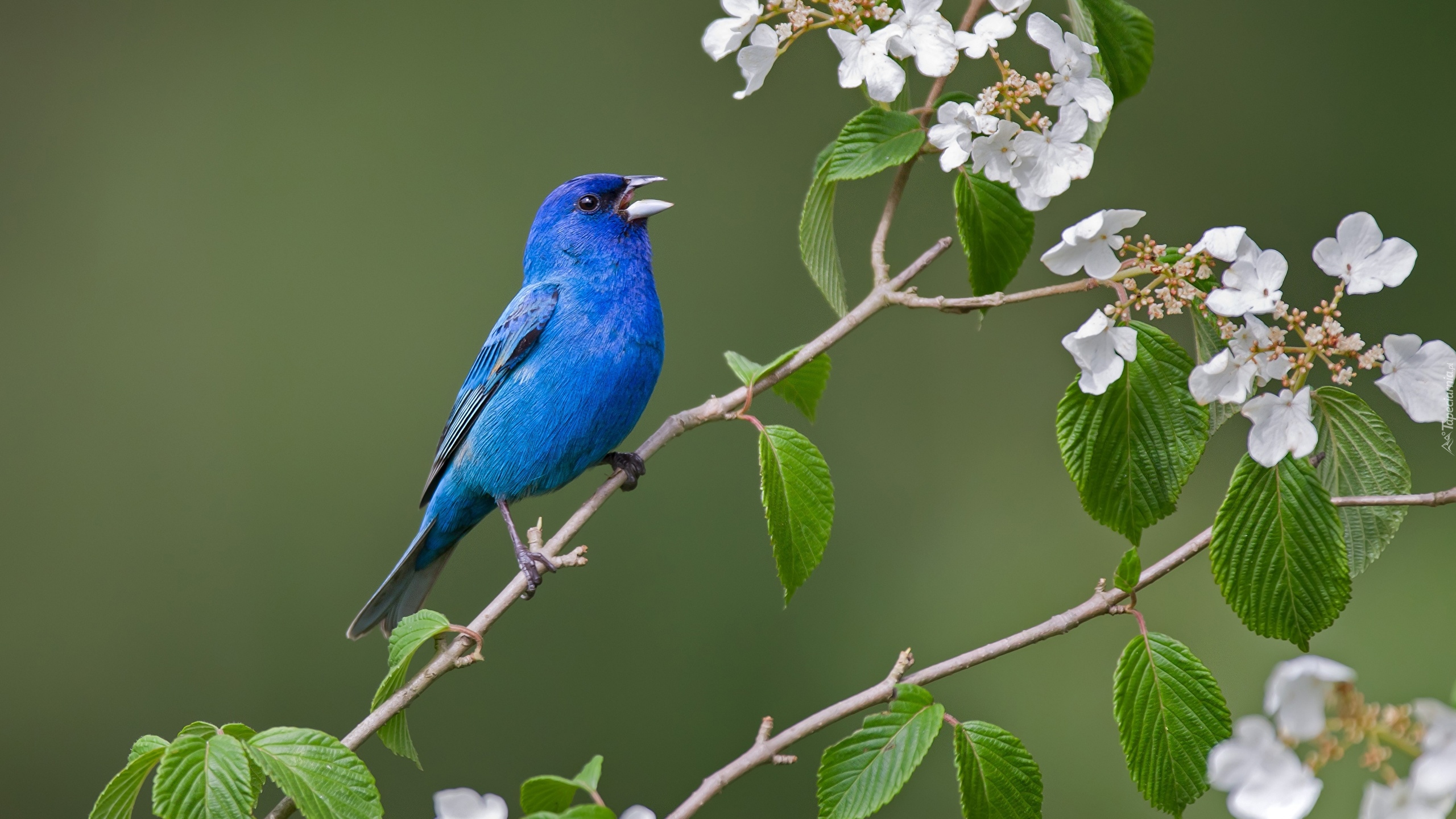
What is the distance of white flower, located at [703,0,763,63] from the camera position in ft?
5.50

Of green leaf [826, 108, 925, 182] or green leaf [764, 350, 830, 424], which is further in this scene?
green leaf [764, 350, 830, 424]

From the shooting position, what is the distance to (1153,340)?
58.6 inches

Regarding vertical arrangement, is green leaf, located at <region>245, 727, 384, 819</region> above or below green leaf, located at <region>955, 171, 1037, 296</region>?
below

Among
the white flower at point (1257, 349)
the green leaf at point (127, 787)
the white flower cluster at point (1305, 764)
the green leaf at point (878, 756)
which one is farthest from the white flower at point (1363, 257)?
the green leaf at point (127, 787)

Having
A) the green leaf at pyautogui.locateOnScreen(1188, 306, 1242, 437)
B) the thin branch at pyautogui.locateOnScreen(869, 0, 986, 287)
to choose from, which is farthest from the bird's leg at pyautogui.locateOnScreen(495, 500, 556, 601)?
the green leaf at pyautogui.locateOnScreen(1188, 306, 1242, 437)

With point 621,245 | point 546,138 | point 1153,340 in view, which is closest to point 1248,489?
A: point 1153,340

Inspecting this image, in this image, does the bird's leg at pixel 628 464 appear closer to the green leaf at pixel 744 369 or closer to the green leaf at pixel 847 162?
the green leaf at pixel 744 369

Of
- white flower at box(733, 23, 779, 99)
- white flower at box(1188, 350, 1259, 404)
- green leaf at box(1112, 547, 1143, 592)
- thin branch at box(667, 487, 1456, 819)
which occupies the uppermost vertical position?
white flower at box(733, 23, 779, 99)

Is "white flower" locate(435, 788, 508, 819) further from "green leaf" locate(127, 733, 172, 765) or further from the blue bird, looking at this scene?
the blue bird

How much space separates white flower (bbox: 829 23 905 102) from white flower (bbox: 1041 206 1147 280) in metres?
0.36

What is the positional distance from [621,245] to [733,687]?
384 cm

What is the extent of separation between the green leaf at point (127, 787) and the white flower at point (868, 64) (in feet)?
4.04

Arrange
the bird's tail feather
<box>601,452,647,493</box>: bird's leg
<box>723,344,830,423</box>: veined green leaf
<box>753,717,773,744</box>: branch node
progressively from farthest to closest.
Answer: the bird's tail feather, <box>601,452,647,493</box>: bird's leg, <box>723,344,830,423</box>: veined green leaf, <box>753,717,773,744</box>: branch node

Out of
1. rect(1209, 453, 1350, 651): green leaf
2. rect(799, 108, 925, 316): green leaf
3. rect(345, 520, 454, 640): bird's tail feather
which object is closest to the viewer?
rect(1209, 453, 1350, 651): green leaf
